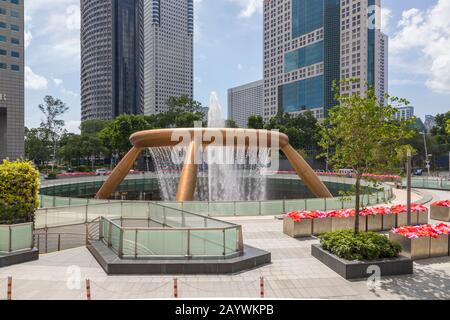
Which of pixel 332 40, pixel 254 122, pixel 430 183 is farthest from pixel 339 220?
pixel 332 40

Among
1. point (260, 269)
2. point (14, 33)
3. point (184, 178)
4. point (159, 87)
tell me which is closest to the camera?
point (260, 269)

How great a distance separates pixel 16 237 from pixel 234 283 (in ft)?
21.8

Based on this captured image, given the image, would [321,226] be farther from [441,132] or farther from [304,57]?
[304,57]

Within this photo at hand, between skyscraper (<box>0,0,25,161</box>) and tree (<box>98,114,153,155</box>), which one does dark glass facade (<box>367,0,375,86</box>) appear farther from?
skyscraper (<box>0,0,25,161</box>)

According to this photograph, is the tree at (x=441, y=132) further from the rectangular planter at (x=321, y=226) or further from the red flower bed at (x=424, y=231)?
the red flower bed at (x=424, y=231)

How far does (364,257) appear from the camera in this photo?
28.6 ft

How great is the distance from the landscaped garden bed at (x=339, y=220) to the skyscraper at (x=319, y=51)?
88611 mm

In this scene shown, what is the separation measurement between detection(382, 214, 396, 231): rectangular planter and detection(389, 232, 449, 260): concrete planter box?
384 cm

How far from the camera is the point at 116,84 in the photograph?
493 feet

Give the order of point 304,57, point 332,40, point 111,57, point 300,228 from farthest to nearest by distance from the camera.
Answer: point 111,57
point 304,57
point 332,40
point 300,228

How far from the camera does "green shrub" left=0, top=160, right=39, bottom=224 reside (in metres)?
12.2
